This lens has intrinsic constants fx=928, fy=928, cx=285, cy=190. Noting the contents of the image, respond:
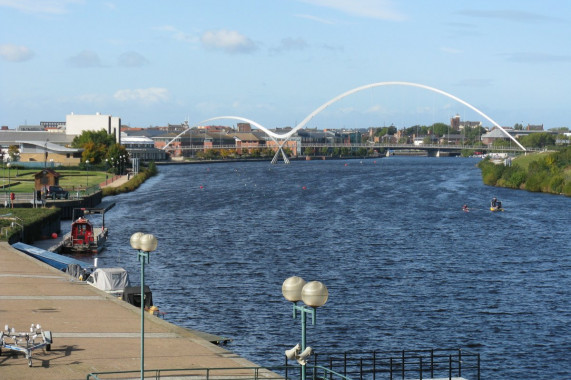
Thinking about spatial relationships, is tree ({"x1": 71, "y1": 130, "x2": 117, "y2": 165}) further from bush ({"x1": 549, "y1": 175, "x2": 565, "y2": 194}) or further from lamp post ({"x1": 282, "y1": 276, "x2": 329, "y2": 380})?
lamp post ({"x1": 282, "y1": 276, "x2": 329, "y2": 380})

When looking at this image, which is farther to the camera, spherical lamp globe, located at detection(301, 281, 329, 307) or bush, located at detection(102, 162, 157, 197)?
bush, located at detection(102, 162, 157, 197)

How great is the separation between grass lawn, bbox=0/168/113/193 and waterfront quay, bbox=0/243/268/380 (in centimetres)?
5526

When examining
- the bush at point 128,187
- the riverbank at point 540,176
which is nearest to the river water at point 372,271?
the bush at point 128,187

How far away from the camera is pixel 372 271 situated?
50469mm

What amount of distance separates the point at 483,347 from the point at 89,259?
2645 centimetres

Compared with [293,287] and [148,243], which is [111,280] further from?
[293,287]

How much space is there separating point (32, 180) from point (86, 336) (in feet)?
278

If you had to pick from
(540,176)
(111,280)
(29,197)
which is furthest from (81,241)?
(540,176)

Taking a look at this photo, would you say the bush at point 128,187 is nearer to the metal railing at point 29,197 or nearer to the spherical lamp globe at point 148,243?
the metal railing at point 29,197

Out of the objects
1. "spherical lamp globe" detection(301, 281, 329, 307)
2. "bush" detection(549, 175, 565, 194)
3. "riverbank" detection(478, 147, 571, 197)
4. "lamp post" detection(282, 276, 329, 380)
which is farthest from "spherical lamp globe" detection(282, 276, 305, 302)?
"bush" detection(549, 175, 565, 194)

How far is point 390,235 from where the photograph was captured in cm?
6888

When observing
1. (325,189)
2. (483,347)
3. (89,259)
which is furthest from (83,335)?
(325,189)

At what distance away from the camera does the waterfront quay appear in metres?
21.9

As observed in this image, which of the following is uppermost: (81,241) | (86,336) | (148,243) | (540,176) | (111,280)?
(148,243)
